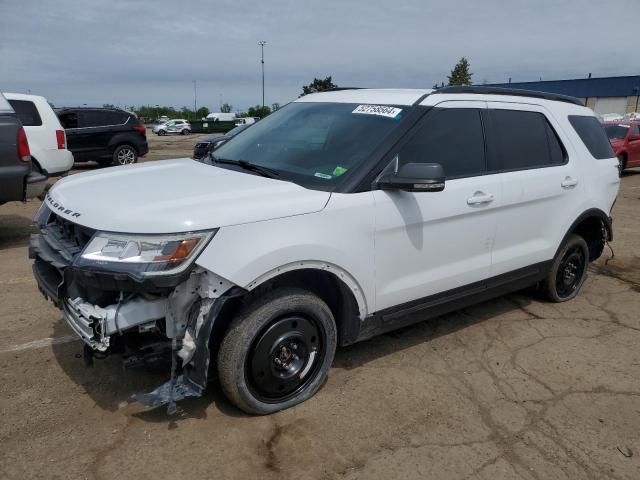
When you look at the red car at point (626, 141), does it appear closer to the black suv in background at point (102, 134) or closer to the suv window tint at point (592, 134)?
the suv window tint at point (592, 134)

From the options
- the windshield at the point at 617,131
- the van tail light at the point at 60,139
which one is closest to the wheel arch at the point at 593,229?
the van tail light at the point at 60,139

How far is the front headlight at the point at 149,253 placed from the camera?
249 centimetres

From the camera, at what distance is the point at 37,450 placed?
270 cm

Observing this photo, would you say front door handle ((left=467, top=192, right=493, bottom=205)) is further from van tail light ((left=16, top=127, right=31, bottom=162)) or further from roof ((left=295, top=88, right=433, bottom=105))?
van tail light ((left=16, top=127, right=31, bottom=162))

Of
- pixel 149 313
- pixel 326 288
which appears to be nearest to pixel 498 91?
pixel 326 288

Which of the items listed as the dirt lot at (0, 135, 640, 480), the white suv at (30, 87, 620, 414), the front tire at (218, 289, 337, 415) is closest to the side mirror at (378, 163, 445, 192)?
the white suv at (30, 87, 620, 414)

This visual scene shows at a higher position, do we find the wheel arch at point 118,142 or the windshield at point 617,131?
the windshield at point 617,131

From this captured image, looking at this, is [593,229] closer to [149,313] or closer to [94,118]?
[149,313]

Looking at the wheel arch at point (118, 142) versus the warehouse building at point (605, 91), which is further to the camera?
the warehouse building at point (605, 91)

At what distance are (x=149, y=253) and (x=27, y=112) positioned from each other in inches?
352

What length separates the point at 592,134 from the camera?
4.88m

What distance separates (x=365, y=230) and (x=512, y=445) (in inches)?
56.2

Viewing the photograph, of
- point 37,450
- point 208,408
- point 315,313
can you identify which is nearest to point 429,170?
point 315,313

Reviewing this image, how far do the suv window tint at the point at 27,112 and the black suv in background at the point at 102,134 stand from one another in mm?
4226
